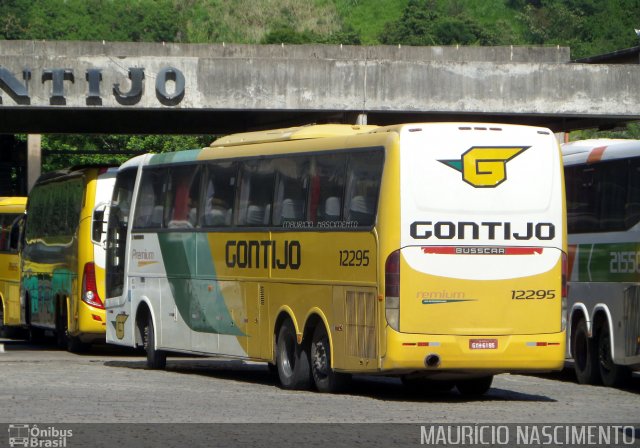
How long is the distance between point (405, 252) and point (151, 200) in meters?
6.82

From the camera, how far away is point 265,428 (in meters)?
13.1

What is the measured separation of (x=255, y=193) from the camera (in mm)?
19000

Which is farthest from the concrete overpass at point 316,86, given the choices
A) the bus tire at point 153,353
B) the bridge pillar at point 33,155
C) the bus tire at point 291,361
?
the bridge pillar at point 33,155

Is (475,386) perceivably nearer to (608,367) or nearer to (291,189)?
(608,367)

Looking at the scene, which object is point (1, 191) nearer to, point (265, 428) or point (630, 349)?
point (630, 349)

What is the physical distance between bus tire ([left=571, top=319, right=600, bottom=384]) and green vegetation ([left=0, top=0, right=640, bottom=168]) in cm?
10552

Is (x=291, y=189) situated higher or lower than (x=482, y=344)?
higher

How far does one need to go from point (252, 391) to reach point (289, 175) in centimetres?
261

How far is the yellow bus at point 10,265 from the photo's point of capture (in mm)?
31672

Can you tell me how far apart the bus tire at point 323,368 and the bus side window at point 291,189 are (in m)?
1.42

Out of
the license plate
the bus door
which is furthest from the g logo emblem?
the license plate

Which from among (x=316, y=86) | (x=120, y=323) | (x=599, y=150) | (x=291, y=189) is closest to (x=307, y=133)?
(x=291, y=189)

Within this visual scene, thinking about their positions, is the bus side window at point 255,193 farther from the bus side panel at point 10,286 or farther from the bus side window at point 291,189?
the bus side panel at point 10,286

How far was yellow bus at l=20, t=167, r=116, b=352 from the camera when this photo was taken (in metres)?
25.8
